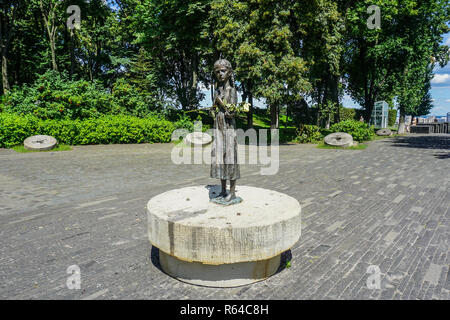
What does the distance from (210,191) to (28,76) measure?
36967 mm

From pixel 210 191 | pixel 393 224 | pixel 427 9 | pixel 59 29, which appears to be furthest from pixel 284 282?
pixel 59 29

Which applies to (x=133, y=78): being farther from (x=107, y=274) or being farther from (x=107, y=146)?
(x=107, y=274)

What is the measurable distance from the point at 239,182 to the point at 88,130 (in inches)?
478

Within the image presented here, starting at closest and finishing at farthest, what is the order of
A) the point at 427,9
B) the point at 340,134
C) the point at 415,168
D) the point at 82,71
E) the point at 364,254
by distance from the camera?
the point at 364,254 → the point at 415,168 → the point at 340,134 → the point at 427,9 → the point at 82,71

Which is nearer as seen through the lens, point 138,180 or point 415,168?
point 138,180

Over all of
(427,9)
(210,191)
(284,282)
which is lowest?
(284,282)

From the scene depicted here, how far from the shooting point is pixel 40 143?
14.8 m

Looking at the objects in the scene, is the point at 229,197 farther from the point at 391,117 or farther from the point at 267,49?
the point at 391,117

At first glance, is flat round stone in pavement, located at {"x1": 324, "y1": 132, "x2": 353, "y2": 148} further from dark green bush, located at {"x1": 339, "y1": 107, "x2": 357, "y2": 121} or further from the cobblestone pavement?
dark green bush, located at {"x1": 339, "y1": 107, "x2": 357, "y2": 121}

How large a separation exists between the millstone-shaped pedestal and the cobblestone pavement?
6.6 inches

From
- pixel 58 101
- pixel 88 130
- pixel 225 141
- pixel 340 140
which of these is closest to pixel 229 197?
pixel 225 141

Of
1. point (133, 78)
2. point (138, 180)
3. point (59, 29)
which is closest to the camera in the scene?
point (138, 180)

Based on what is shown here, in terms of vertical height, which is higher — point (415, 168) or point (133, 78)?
point (133, 78)

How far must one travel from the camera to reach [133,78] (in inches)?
1021
